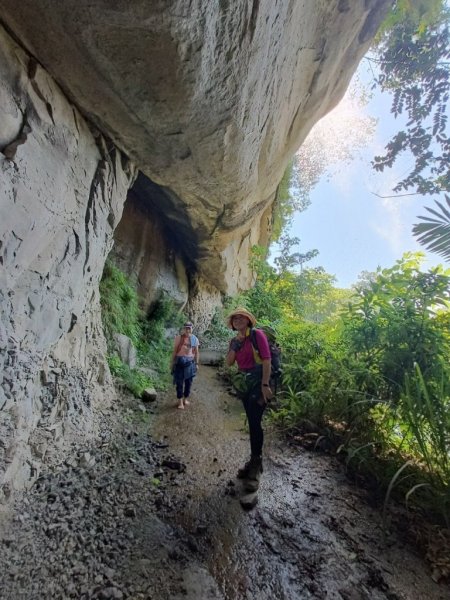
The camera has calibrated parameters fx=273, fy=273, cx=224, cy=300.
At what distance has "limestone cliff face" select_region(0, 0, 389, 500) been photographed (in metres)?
2.21

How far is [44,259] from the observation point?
2.75 meters

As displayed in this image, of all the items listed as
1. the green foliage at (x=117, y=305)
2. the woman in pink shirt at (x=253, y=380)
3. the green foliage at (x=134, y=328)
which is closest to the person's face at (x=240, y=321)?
the woman in pink shirt at (x=253, y=380)

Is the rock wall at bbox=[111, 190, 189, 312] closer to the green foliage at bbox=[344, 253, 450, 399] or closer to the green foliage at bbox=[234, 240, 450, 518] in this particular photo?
the green foliage at bbox=[234, 240, 450, 518]

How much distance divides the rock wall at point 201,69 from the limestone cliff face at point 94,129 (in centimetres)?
1

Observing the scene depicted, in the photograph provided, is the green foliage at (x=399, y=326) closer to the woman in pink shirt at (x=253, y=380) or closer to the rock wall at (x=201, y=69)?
the woman in pink shirt at (x=253, y=380)

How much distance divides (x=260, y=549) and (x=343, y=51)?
7.34 m

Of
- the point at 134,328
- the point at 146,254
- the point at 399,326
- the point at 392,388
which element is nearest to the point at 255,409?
the point at 392,388

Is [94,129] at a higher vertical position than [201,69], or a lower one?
lower

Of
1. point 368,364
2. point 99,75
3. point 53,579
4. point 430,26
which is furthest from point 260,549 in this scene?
point 430,26

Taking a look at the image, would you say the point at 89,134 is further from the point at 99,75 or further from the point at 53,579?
the point at 53,579

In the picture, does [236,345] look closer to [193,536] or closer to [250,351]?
[250,351]

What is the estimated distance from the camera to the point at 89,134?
10.9 feet

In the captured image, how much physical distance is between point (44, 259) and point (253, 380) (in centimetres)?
256

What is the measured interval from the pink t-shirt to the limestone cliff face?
80.4 inches
